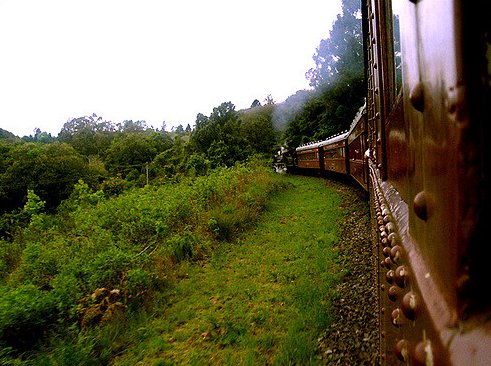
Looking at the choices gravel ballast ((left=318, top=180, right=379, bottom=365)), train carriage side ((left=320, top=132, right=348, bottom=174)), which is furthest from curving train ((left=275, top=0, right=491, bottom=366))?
train carriage side ((left=320, top=132, right=348, bottom=174))

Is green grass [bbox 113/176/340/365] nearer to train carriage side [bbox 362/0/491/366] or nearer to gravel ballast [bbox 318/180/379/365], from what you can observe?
gravel ballast [bbox 318/180/379/365]

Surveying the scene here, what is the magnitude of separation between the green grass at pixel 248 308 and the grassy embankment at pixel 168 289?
0.6 inches

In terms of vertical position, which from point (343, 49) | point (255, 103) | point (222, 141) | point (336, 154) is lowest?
point (336, 154)

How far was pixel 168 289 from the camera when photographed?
5414 millimetres

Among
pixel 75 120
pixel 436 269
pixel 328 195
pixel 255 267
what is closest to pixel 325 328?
pixel 255 267

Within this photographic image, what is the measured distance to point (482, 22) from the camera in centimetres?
28

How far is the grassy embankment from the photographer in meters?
3.76

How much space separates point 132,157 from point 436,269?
4126 centimetres

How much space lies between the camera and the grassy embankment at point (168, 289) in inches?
148

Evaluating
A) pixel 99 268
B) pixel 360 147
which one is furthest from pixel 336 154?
pixel 99 268

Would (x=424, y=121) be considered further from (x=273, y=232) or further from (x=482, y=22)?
(x=273, y=232)

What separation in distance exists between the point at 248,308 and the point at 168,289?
4.88 ft

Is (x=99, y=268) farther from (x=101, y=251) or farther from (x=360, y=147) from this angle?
(x=360, y=147)

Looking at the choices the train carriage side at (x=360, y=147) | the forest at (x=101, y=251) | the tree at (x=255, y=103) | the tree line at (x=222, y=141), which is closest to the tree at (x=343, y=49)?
the tree line at (x=222, y=141)
